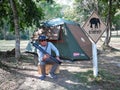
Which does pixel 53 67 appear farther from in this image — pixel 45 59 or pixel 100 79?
pixel 100 79

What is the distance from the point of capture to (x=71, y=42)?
12.1m

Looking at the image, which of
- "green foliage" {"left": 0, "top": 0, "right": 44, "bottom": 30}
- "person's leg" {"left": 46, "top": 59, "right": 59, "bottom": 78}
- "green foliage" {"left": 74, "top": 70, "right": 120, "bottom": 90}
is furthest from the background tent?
"person's leg" {"left": 46, "top": 59, "right": 59, "bottom": 78}

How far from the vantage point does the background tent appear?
39.1 ft

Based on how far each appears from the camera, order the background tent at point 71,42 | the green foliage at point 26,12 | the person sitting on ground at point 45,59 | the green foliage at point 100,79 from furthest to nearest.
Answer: the green foliage at point 26,12 → the background tent at point 71,42 → the person sitting on ground at point 45,59 → the green foliage at point 100,79

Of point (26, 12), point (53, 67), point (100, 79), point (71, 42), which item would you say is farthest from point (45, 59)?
point (26, 12)

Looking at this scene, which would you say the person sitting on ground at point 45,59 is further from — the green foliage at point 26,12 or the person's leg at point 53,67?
the green foliage at point 26,12

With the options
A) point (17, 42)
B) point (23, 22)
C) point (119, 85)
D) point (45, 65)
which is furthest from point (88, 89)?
point (23, 22)

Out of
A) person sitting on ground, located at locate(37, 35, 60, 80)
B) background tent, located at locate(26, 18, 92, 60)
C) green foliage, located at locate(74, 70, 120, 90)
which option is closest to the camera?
green foliage, located at locate(74, 70, 120, 90)

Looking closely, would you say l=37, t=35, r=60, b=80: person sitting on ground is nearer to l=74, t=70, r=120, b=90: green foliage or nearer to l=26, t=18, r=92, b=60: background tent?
l=74, t=70, r=120, b=90: green foliage

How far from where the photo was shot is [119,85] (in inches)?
280

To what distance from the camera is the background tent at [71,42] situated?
11.9m

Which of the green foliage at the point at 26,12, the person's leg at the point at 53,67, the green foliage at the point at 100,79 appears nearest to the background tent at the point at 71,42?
the green foliage at the point at 26,12

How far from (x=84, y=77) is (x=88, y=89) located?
1252mm

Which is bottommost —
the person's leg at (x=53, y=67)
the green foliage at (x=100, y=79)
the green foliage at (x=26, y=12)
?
the green foliage at (x=100, y=79)
